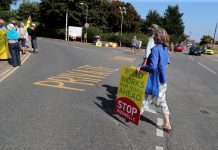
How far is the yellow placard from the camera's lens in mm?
5422

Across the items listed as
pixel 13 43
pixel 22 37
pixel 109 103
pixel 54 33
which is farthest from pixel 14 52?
pixel 54 33

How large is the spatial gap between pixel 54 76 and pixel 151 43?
4.50 m

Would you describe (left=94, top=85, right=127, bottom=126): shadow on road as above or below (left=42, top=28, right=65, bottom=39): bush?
below

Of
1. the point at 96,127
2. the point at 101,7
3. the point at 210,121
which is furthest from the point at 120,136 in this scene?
the point at 101,7

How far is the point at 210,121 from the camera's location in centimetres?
645

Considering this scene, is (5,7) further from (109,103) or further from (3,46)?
(109,103)

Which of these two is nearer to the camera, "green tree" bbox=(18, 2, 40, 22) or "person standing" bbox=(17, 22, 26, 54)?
"person standing" bbox=(17, 22, 26, 54)

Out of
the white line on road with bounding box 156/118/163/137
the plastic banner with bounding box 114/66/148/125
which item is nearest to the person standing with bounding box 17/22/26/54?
the plastic banner with bounding box 114/66/148/125

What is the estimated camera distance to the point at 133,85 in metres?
5.66

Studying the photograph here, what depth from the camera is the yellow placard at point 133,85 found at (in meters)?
5.42

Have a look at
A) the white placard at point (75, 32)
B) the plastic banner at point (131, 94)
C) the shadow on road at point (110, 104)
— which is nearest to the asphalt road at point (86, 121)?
the shadow on road at point (110, 104)

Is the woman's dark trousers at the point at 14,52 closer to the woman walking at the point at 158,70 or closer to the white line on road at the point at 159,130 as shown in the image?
the white line on road at the point at 159,130

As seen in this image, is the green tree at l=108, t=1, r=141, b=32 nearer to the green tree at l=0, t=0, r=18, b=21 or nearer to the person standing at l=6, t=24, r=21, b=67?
the green tree at l=0, t=0, r=18, b=21

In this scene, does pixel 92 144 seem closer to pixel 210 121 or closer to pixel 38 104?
pixel 38 104
